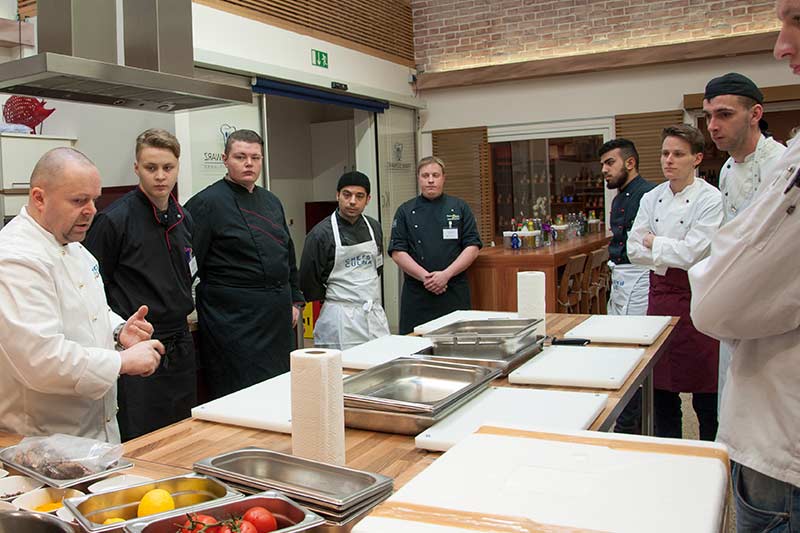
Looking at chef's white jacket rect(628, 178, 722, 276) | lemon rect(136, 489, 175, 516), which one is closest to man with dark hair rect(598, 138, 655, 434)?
chef's white jacket rect(628, 178, 722, 276)

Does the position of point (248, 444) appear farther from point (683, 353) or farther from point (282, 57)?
point (282, 57)

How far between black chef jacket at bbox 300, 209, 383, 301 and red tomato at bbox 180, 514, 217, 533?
3088mm

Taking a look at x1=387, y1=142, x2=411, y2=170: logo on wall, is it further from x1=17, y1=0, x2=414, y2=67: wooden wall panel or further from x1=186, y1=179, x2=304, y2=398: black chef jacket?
x1=186, y1=179, x2=304, y2=398: black chef jacket

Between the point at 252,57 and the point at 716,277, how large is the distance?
4.98 metres

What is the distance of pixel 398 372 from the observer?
86.9 inches

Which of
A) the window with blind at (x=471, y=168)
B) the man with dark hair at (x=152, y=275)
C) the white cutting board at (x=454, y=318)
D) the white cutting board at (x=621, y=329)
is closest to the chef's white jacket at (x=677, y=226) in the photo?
the white cutting board at (x=621, y=329)

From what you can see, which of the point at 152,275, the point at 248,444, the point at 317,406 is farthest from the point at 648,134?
the point at 317,406

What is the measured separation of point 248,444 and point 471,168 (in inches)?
271

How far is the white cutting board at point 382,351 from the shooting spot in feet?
8.16

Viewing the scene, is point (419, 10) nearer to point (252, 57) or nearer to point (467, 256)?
point (252, 57)

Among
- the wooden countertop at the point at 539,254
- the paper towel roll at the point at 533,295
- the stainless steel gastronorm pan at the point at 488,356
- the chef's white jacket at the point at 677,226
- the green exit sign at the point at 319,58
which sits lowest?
the stainless steel gastronorm pan at the point at 488,356

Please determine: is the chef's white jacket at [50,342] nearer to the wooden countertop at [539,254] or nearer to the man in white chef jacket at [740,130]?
the man in white chef jacket at [740,130]

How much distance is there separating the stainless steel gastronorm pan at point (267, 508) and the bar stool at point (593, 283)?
5.14 m

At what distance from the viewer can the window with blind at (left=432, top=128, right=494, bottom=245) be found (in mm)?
8273
